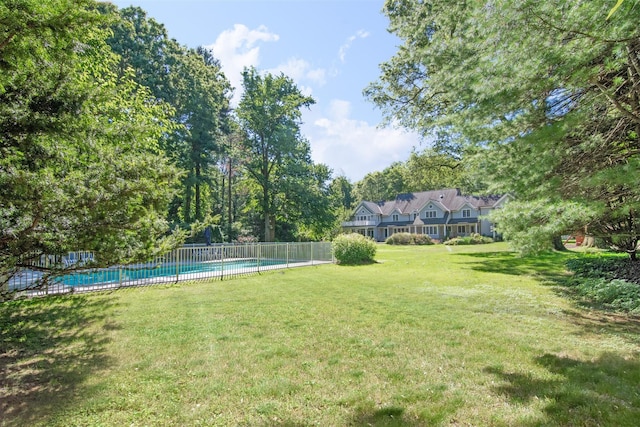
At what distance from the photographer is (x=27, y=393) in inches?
144

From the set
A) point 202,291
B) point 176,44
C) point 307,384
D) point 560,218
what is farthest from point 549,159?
point 176,44

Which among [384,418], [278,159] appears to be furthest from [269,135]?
[384,418]

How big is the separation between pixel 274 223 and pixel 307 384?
954 inches

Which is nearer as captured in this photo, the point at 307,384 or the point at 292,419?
the point at 292,419

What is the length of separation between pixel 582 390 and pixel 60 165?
6.77m

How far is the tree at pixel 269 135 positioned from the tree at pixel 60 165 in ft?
71.8

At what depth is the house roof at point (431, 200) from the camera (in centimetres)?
4269

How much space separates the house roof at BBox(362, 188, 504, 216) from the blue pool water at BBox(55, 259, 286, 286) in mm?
35889

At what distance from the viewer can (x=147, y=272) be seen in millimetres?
11227

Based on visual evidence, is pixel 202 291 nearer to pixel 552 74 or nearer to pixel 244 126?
pixel 552 74

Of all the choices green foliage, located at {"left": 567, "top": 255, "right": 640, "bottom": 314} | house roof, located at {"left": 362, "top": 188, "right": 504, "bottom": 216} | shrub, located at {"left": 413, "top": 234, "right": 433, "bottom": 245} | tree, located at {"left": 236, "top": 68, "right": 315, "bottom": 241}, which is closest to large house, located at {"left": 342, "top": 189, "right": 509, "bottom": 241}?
house roof, located at {"left": 362, "top": 188, "right": 504, "bottom": 216}

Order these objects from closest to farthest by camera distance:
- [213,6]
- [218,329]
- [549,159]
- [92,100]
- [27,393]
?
1. [27,393]
2. [92,100]
3. [218,329]
4. [549,159]
5. [213,6]

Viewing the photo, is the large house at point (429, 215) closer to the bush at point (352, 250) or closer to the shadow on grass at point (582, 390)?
the bush at point (352, 250)

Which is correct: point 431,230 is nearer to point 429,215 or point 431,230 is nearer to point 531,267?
point 429,215
